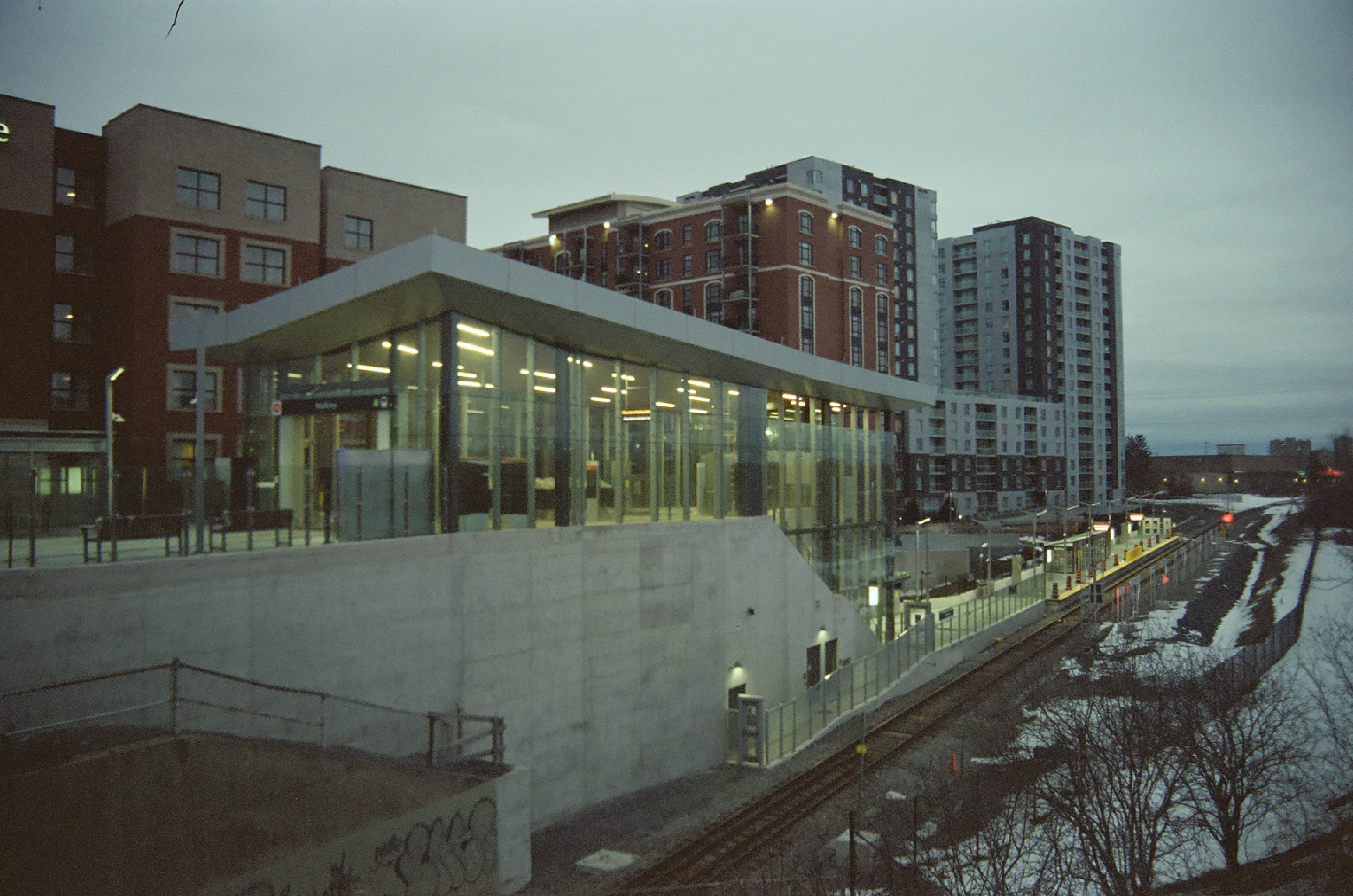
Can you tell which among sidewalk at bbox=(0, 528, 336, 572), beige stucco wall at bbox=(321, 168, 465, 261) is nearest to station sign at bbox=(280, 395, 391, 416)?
sidewalk at bbox=(0, 528, 336, 572)

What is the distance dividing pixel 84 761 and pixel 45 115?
33.7 meters

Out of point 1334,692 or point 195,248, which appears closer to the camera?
point 1334,692

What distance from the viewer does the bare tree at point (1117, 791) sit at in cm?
1622

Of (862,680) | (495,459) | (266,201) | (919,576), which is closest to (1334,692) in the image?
(862,680)

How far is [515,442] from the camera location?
18781mm

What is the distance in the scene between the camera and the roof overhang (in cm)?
1662

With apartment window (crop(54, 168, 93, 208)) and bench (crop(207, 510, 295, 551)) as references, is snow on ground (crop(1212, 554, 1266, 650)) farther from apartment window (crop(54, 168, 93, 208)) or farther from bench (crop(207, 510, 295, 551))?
apartment window (crop(54, 168, 93, 208))

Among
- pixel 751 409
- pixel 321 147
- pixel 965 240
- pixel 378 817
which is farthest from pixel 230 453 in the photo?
pixel 965 240

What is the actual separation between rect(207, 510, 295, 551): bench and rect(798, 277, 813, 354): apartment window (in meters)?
56.9

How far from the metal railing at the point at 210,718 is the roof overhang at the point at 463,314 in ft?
26.5

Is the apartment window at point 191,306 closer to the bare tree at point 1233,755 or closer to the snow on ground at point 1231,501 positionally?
the bare tree at point 1233,755

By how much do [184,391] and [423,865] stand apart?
92.2 feet

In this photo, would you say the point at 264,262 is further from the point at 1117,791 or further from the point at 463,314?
the point at 1117,791

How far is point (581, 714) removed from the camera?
62.5 feet
